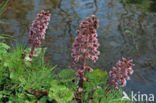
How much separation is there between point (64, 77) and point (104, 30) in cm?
299

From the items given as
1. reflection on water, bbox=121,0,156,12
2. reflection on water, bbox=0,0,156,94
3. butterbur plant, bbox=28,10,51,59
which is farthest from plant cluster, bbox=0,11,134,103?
reflection on water, bbox=121,0,156,12

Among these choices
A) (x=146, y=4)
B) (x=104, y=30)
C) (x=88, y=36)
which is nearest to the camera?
(x=88, y=36)

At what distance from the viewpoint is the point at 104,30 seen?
5090mm

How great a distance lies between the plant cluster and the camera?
2.04 meters

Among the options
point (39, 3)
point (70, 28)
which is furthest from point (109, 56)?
point (39, 3)

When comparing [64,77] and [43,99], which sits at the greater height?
[64,77]

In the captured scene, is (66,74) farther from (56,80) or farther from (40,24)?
(40,24)

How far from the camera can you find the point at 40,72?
251 cm

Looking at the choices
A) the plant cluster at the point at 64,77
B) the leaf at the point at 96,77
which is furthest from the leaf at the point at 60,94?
the leaf at the point at 96,77

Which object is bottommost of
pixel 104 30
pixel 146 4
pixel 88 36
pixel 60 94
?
pixel 104 30

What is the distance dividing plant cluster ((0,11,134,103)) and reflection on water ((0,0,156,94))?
1436mm

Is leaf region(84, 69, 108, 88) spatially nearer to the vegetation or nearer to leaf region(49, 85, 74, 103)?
the vegetation

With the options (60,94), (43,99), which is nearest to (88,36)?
(60,94)

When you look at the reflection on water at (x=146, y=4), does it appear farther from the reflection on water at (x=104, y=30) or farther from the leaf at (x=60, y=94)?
the leaf at (x=60, y=94)
